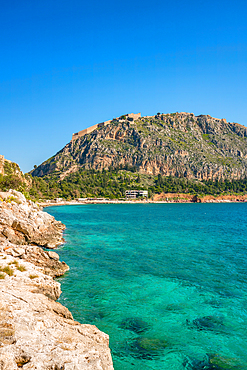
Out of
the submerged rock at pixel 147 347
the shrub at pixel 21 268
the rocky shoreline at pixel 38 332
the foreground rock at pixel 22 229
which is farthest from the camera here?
the foreground rock at pixel 22 229

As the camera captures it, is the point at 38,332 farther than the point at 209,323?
No

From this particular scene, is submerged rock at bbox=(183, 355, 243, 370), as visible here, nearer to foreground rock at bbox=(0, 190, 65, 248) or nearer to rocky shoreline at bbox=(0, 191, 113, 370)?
rocky shoreline at bbox=(0, 191, 113, 370)

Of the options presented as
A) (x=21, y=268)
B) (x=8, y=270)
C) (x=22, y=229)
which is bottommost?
(x=21, y=268)

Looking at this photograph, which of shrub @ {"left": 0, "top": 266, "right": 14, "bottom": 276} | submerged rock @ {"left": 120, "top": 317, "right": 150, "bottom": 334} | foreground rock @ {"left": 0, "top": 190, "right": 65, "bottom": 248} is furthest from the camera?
foreground rock @ {"left": 0, "top": 190, "right": 65, "bottom": 248}

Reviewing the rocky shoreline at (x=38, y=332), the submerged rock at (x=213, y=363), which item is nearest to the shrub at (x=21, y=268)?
the rocky shoreline at (x=38, y=332)

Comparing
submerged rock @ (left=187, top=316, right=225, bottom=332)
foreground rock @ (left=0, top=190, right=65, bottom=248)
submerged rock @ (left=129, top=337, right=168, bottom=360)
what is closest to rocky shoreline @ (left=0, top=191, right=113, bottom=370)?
submerged rock @ (left=129, top=337, right=168, bottom=360)

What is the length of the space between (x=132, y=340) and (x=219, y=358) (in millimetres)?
3664

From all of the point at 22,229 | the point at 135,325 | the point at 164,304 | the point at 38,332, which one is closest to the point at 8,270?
the point at 38,332

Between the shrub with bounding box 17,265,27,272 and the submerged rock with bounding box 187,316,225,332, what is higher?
the shrub with bounding box 17,265,27,272

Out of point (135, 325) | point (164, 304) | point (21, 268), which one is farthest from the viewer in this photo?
point (164, 304)

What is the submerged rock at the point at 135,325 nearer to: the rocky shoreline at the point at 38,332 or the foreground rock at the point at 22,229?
the rocky shoreline at the point at 38,332

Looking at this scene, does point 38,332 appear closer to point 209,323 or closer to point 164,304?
point 209,323

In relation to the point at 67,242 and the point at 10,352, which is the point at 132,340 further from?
the point at 67,242

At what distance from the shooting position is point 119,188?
186375 millimetres
